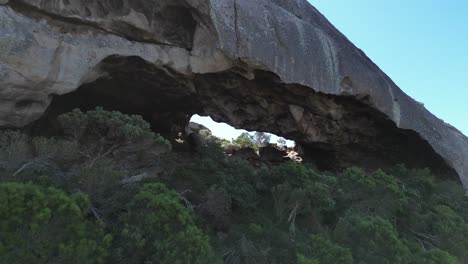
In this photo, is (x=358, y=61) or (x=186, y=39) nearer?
(x=186, y=39)

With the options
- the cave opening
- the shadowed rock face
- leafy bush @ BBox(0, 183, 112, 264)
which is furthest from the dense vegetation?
the cave opening

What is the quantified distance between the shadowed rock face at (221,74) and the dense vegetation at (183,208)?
1215mm

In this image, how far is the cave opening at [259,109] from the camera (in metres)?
10.9

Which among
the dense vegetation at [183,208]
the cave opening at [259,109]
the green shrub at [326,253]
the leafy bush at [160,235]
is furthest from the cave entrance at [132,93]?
the green shrub at [326,253]

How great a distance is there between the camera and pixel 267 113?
13164mm

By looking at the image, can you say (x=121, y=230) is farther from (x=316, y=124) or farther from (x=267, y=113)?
(x=316, y=124)

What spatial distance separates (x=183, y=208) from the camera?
5.96 meters

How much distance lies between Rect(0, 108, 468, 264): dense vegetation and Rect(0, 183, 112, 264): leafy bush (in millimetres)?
11

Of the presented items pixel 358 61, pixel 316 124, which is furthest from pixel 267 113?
pixel 358 61

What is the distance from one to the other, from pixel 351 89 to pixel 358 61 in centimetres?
107

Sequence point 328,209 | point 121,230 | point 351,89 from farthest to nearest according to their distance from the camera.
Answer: point 351,89 → point 328,209 → point 121,230

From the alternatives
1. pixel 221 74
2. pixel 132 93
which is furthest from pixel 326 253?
pixel 132 93

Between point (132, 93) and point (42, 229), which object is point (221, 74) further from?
point (42, 229)

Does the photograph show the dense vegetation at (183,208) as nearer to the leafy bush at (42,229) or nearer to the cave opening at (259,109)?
the leafy bush at (42,229)
